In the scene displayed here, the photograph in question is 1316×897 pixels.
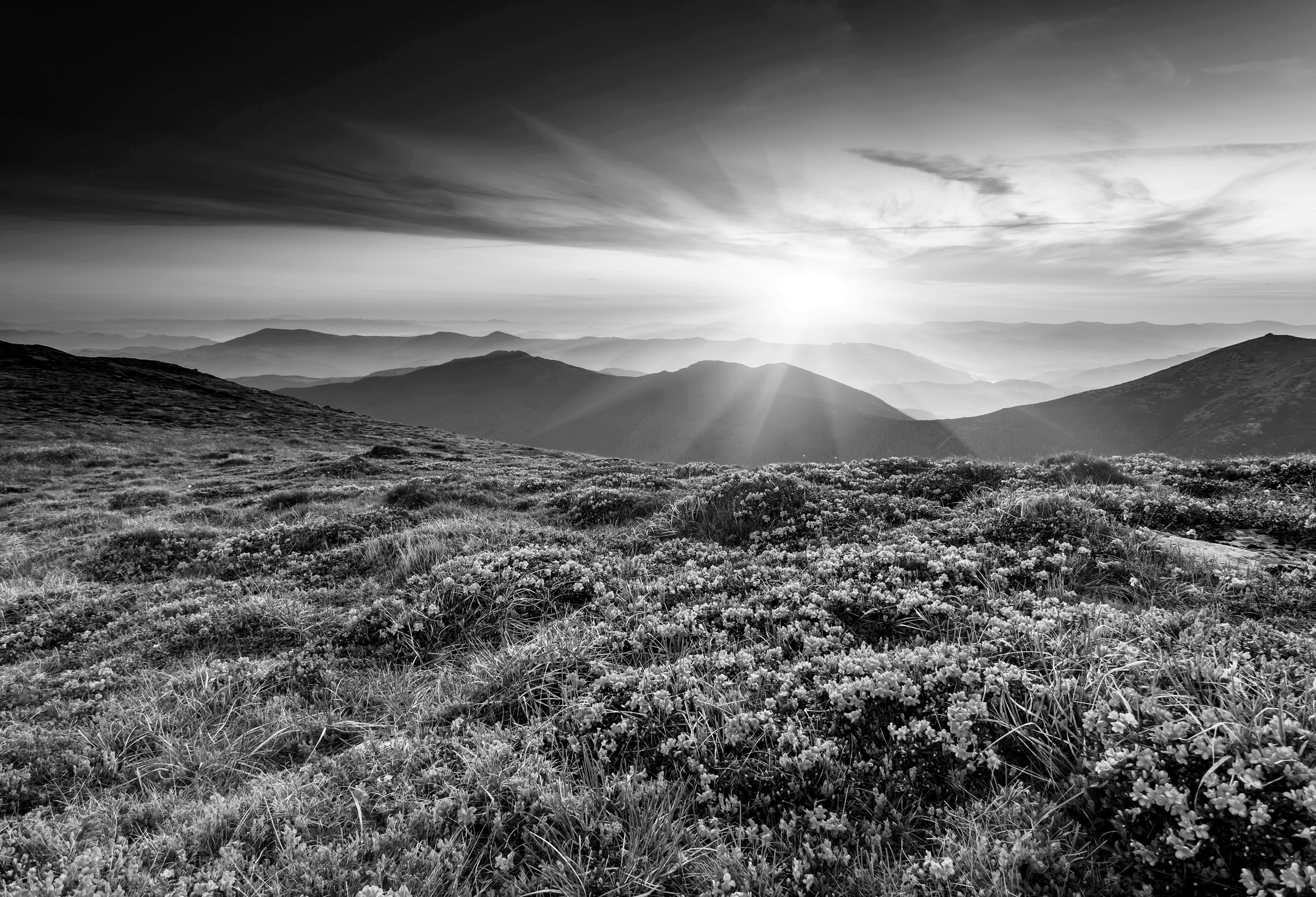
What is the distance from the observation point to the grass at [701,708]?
352 centimetres

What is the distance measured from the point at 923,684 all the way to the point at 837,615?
1.88 meters

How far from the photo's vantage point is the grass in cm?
352

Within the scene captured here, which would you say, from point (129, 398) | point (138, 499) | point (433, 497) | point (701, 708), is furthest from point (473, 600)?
point (129, 398)

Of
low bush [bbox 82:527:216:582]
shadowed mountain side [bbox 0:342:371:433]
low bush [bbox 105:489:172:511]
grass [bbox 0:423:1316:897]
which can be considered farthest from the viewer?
shadowed mountain side [bbox 0:342:371:433]

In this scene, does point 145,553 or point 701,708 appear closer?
point 701,708

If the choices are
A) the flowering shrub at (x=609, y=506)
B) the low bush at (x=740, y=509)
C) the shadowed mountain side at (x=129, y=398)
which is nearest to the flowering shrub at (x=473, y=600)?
the low bush at (x=740, y=509)

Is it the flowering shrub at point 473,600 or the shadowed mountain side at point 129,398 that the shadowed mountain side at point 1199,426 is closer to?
the shadowed mountain side at point 129,398

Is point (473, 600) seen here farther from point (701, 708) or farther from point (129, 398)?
point (129, 398)

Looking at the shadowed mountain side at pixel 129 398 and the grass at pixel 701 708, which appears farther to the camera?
the shadowed mountain side at pixel 129 398

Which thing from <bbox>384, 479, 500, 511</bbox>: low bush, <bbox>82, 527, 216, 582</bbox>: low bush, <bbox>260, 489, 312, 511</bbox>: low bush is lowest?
<bbox>82, 527, 216, 582</bbox>: low bush

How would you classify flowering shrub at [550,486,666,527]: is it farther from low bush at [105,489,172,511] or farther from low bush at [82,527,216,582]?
low bush at [105,489,172,511]

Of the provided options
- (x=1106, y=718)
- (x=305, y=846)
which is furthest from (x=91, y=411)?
(x=1106, y=718)

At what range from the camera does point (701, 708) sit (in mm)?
5004

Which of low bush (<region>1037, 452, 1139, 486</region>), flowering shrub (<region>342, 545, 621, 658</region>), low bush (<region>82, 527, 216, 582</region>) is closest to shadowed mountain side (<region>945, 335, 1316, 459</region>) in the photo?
low bush (<region>1037, 452, 1139, 486</region>)
